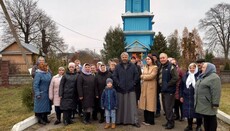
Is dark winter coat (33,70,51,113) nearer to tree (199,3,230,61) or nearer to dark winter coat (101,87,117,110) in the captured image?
dark winter coat (101,87,117,110)

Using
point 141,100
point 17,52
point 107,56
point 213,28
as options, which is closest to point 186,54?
point 107,56

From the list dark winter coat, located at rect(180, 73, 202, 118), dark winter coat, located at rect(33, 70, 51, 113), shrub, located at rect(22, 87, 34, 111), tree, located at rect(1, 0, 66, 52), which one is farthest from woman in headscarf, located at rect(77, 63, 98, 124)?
tree, located at rect(1, 0, 66, 52)

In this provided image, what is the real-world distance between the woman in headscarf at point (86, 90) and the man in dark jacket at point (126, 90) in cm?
71

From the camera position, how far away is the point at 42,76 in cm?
718

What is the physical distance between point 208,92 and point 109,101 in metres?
2.50

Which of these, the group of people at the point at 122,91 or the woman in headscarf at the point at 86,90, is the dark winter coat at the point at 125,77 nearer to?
the group of people at the point at 122,91

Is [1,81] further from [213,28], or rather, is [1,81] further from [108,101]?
[213,28]

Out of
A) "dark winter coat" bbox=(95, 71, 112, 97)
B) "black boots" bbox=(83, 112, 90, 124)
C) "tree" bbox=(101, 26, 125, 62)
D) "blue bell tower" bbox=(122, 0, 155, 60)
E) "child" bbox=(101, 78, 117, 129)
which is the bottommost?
"black boots" bbox=(83, 112, 90, 124)

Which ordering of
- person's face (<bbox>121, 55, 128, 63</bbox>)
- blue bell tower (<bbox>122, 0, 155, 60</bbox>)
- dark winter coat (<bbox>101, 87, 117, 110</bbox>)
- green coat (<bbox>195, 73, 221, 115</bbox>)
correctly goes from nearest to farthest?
green coat (<bbox>195, 73, 221, 115</bbox>) < dark winter coat (<bbox>101, 87, 117, 110</bbox>) < person's face (<bbox>121, 55, 128, 63</bbox>) < blue bell tower (<bbox>122, 0, 155, 60</bbox>)

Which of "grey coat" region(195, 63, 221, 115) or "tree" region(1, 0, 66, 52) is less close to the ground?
"tree" region(1, 0, 66, 52)

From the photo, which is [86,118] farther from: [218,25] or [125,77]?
[218,25]

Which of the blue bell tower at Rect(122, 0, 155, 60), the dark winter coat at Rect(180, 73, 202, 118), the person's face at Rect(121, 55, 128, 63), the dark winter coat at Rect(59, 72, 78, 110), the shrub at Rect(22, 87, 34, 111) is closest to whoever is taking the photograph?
the dark winter coat at Rect(180, 73, 202, 118)

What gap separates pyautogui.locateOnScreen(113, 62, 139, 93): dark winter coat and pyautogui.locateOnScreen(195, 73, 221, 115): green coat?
1.84 metres

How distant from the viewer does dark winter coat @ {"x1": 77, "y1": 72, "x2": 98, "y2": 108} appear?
23.3 feet
